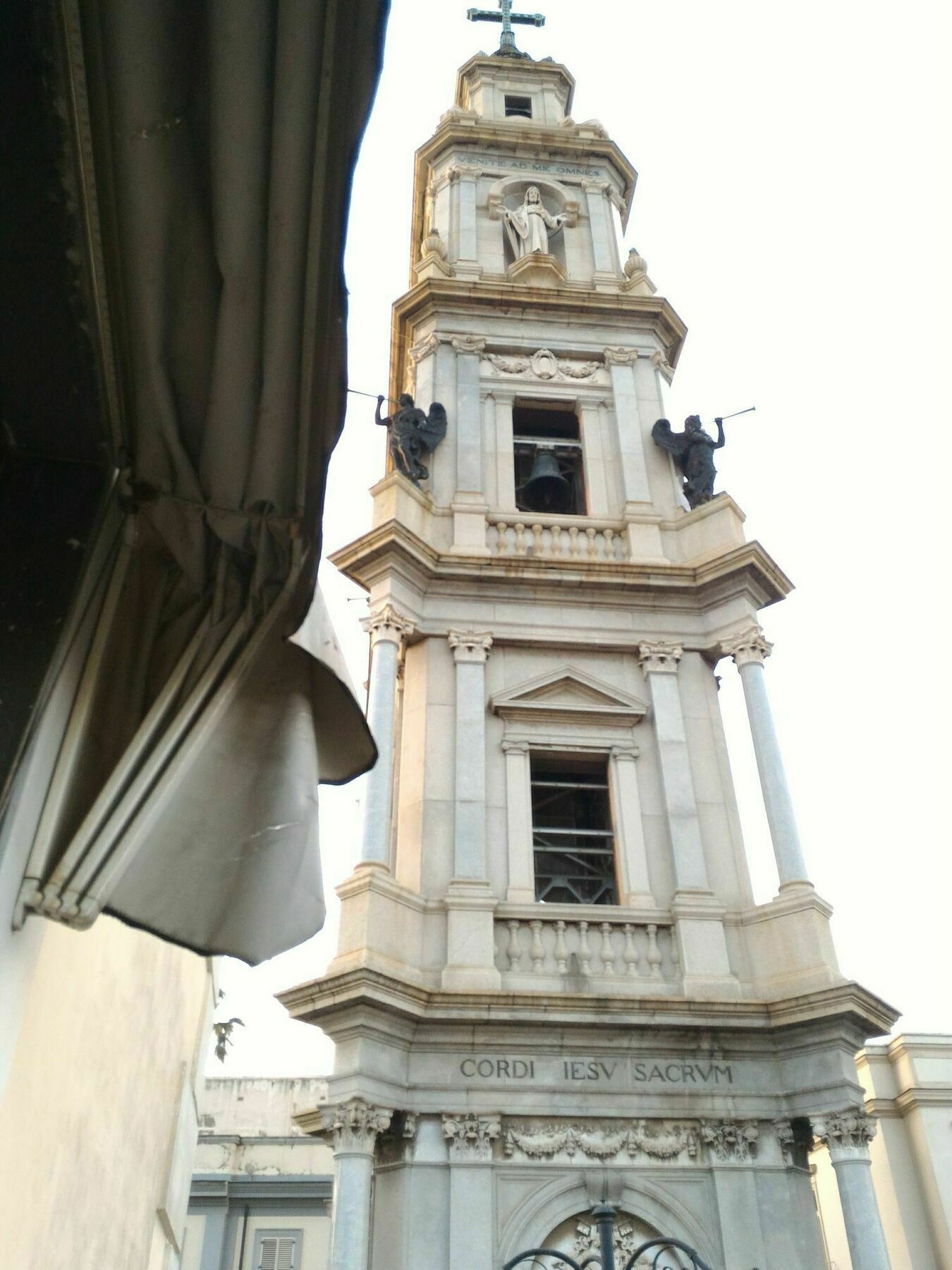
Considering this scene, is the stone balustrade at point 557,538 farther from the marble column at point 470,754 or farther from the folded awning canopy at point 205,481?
the folded awning canopy at point 205,481

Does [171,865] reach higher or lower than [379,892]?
lower

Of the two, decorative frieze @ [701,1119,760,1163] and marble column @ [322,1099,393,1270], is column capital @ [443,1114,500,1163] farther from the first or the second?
decorative frieze @ [701,1119,760,1163]

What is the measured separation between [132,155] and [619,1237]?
1101cm

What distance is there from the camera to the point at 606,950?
1253 cm

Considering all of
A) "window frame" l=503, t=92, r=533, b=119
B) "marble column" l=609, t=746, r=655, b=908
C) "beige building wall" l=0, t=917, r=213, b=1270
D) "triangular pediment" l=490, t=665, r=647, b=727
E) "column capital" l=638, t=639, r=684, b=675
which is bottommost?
"beige building wall" l=0, t=917, r=213, b=1270

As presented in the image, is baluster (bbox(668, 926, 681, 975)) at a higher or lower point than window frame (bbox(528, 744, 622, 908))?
lower

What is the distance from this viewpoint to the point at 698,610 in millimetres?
15758

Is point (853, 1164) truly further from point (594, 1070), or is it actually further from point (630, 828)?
point (630, 828)

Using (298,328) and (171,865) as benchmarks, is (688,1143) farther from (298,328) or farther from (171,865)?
(298,328)

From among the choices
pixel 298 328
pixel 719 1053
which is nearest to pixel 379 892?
pixel 719 1053

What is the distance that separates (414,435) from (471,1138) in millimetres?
10033

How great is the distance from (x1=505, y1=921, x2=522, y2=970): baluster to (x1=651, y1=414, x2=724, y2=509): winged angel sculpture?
7559 mm

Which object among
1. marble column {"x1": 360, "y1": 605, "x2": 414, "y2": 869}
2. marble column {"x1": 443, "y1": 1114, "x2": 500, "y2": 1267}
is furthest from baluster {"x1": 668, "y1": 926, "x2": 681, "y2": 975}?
marble column {"x1": 360, "y1": 605, "x2": 414, "y2": 869}

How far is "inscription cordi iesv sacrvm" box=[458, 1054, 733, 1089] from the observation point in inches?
450
